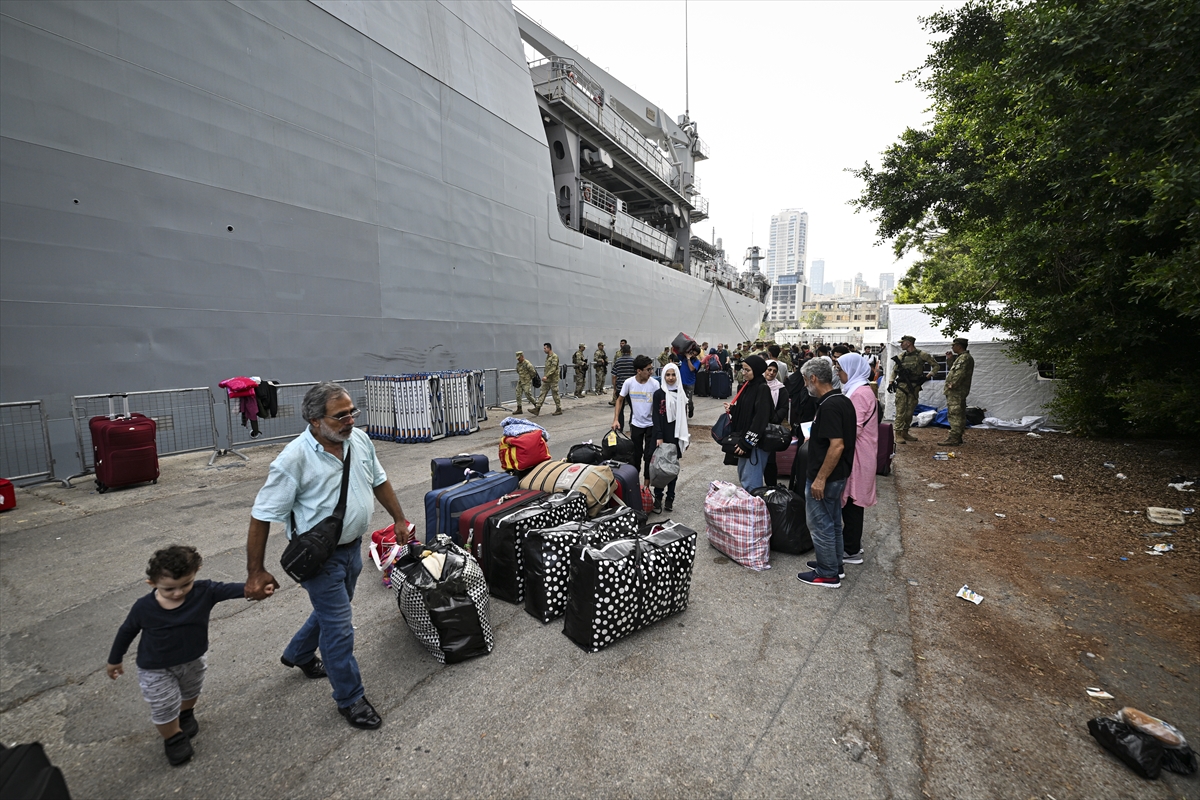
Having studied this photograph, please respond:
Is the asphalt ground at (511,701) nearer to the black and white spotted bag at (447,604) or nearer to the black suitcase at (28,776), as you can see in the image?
the black and white spotted bag at (447,604)

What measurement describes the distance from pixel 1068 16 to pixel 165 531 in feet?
34.3

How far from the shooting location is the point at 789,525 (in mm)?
4488

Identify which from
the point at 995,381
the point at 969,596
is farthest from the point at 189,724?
the point at 995,381

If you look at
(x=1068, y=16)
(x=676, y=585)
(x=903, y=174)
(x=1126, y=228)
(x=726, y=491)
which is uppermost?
(x=903, y=174)

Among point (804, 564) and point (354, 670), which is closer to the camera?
point (354, 670)

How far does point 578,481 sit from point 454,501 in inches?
43.2

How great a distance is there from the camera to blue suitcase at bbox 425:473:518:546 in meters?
4.26

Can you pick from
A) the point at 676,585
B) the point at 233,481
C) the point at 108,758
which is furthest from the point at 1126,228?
the point at 233,481

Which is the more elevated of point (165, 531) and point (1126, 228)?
point (1126, 228)

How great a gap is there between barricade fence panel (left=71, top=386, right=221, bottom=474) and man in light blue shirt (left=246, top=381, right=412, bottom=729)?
282 inches

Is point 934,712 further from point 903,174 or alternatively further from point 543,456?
point 903,174

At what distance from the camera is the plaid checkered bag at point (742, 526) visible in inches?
167

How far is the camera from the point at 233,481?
6957 mm

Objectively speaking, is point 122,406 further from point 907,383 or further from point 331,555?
point 907,383
